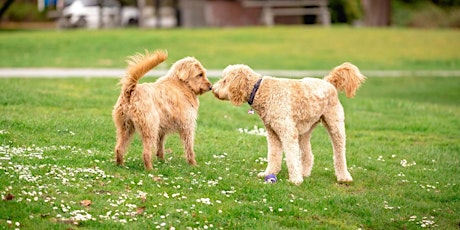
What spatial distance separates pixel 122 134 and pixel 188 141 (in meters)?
0.97

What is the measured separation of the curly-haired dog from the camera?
30.6ft

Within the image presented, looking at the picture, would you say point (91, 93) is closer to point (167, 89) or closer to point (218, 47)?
point (167, 89)

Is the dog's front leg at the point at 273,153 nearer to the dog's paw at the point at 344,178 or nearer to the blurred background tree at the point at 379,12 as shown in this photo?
the dog's paw at the point at 344,178

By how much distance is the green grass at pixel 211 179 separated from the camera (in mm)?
7977

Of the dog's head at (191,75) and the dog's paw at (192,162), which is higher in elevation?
the dog's head at (191,75)

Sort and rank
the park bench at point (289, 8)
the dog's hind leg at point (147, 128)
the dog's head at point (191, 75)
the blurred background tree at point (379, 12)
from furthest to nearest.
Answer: the blurred background tree at point (379, 12)
the park bench at point (289, 8)
the dog's head at point (191, 75)
the dog's hind leg at point (147, 128)

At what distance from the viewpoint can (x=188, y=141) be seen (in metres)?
9.88

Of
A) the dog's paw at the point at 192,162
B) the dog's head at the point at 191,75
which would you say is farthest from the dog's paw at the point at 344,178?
the dog's head at the point at 191,75

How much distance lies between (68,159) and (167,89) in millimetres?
1524

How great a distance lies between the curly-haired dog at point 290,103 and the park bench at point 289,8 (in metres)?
28.5

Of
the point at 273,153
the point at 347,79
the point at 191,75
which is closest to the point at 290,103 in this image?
the point at 273,153

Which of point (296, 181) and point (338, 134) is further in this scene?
point (338, 134)

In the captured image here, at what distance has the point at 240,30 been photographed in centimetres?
3381

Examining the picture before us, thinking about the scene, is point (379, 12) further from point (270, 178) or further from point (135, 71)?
point (135, 71)
